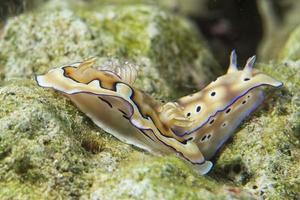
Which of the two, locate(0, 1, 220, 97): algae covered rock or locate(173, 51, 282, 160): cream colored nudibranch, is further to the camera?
locate(0, 1, 220, 97): algae covered rock

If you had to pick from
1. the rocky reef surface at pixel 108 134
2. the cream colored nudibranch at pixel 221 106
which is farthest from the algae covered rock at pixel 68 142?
the cream colored nudibranch at pixel 221 106

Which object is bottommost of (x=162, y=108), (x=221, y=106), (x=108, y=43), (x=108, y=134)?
(x=108, y=43)

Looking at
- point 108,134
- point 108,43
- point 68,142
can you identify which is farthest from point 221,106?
point 108,43

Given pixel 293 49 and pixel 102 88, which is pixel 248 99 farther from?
pixel 293 49

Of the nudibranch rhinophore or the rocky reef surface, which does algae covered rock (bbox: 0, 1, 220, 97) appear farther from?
the nudibranch rhinophore

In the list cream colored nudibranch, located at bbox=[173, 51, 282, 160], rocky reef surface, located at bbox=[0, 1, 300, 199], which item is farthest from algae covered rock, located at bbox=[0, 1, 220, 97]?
cream colored nudibranch, located at bbox=[173, 51, 282, 160]

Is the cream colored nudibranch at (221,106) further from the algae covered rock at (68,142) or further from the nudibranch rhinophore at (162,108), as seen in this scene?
the algae covered rock at (68,142)

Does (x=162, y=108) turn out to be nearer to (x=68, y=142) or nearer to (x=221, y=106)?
(x=221, y=106)
